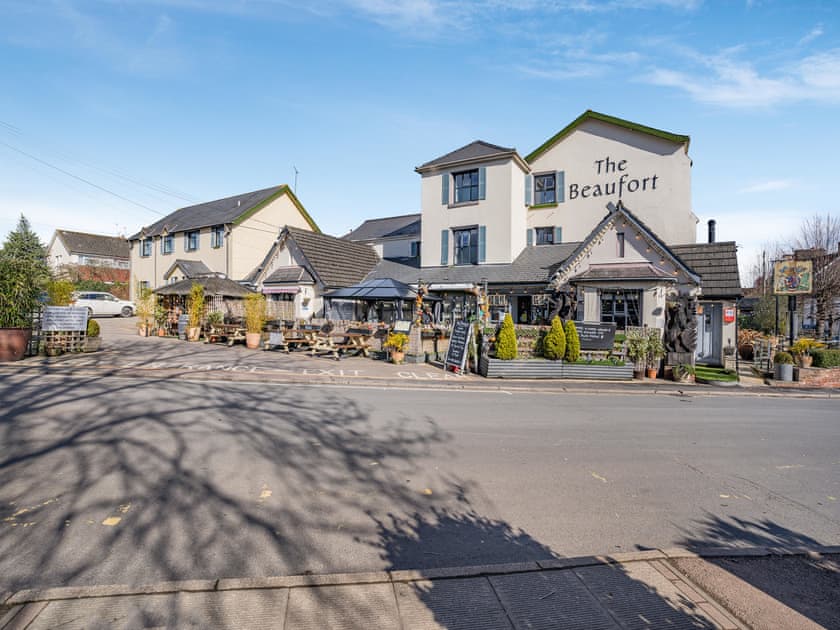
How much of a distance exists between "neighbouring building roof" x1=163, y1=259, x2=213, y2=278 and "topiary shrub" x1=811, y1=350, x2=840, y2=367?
109 ft

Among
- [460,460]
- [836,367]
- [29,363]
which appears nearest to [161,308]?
[29,363]

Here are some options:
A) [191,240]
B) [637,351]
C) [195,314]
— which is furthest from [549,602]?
[191,240]

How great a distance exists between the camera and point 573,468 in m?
6.34

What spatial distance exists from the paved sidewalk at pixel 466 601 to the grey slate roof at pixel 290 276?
23.7 m

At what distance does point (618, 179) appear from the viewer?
25547 mm

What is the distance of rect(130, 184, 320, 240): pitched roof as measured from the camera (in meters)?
34.2

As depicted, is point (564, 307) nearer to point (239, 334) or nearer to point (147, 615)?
point (239, 334)

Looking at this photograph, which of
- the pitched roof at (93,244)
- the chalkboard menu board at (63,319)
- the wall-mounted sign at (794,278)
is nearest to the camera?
the chalkboard menu board at (63,319)

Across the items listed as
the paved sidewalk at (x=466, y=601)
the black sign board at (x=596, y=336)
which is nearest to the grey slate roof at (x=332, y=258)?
the black sign board at (x=596, y=336)

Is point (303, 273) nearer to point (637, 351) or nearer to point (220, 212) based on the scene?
point (220, 212)

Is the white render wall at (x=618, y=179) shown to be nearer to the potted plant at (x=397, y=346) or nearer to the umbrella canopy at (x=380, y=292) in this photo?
the umbrella canopy at (x=380, y=292)

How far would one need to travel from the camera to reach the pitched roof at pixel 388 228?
3281 cm

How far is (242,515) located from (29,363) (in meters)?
13.9

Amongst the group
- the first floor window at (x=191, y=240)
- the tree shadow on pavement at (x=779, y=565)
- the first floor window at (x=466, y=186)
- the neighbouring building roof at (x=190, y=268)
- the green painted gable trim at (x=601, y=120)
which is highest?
the green painted gable trim at (x=601, y=120)
